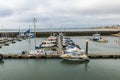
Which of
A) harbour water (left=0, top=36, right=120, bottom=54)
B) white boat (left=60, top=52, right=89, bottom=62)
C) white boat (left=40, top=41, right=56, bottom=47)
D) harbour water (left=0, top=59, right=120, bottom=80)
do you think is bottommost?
harbour water (left=0, top=59, right=120, bottom=80)

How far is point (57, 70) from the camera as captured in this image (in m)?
36.1

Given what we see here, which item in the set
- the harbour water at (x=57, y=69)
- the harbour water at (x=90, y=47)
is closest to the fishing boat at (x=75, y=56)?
the harbour water at (x=57, y=69)

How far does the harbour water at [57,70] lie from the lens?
3200cm

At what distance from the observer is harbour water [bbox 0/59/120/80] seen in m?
32.0

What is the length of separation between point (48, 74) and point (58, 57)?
10.1 m

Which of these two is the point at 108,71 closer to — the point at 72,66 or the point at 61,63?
the point at 72,66

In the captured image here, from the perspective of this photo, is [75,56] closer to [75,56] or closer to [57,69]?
[75,56]

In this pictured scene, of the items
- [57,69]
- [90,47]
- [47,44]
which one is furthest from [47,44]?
[57,69]

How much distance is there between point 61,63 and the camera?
40.6 m

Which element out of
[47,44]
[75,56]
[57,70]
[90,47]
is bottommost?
[57,70]

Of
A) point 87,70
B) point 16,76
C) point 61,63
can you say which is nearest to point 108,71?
point 87,70

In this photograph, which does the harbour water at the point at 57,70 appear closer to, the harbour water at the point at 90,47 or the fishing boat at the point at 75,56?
the fishing boat at the point at 75,56

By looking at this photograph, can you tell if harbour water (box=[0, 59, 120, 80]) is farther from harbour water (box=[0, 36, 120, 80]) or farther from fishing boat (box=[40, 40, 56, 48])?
fishing boat (box=[40, 40, 56, 48])

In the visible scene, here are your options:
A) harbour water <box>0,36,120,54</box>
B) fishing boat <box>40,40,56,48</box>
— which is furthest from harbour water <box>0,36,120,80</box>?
fishing boat <box>40,40,56,48</box>
